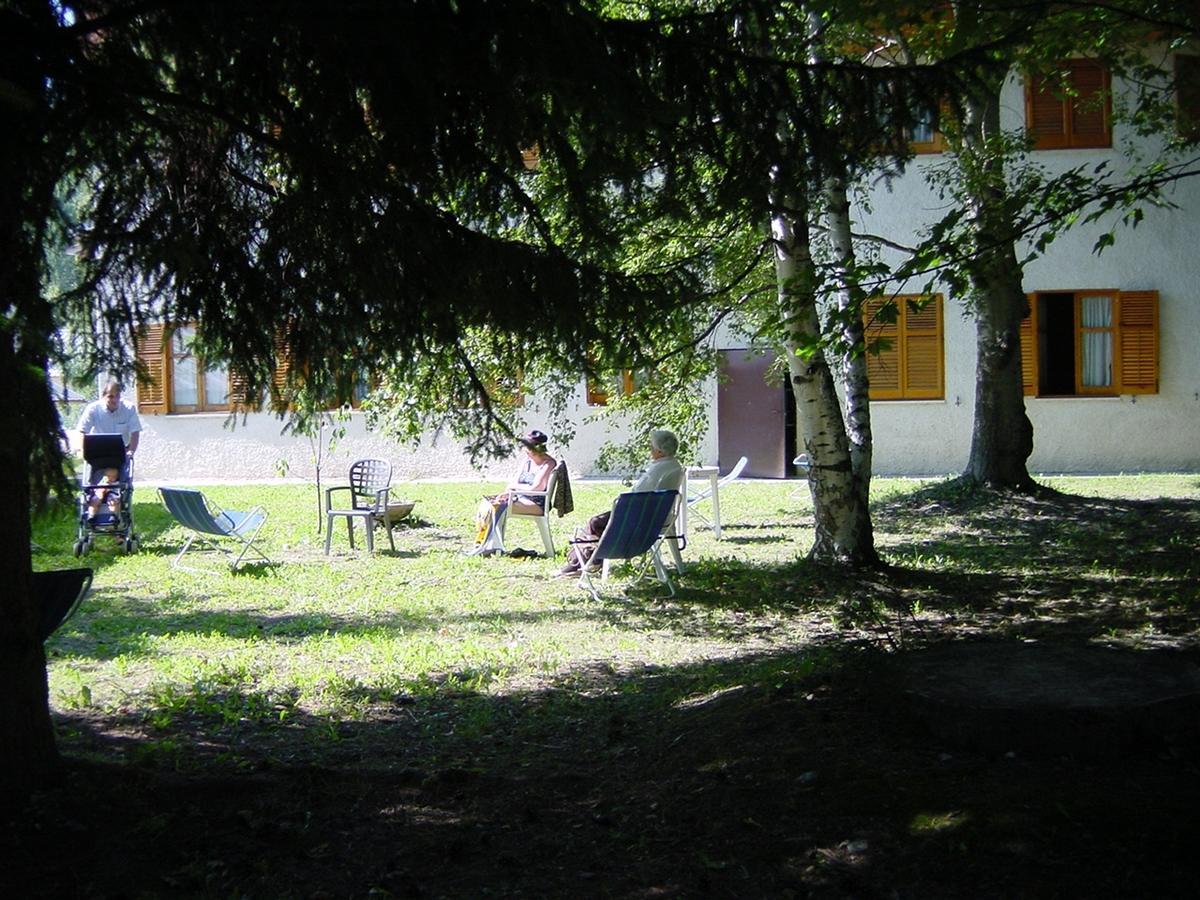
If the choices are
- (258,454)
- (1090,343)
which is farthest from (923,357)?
(258,454)

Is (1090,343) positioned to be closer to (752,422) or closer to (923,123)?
(752,422)

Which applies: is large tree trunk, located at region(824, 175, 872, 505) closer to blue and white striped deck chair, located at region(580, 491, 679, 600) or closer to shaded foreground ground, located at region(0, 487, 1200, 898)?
blue and white striped deck chair, located at region(580, 491, 679, 600)

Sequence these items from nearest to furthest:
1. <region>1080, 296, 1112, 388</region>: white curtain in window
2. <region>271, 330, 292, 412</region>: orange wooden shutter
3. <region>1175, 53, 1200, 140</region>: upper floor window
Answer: <region>271, 330, 292, 412</region>: orange wooden shutter, <region>1175, 53, 1200, 140</region>: upper floor window, <region>1080, 296, 1112, 388</region>: white curtain in window

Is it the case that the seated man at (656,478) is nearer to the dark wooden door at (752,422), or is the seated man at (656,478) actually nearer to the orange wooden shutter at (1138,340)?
the dark wooden door at (752,422)

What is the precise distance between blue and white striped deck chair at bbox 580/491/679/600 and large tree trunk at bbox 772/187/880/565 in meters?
1.18

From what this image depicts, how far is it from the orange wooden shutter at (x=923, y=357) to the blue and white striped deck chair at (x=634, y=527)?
10685 millimetres

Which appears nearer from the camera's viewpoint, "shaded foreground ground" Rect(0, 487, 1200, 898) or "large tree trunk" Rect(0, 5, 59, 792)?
"shaded foreground ground" Rect(0, 487, 1200, 898)

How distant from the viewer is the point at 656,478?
10742 mm

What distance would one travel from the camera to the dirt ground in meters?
3.79

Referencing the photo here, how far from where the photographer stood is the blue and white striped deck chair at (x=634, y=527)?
9589 mm

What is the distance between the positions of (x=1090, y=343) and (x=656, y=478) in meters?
11.7

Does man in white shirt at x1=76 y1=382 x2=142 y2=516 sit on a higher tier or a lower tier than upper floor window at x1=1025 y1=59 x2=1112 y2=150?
lower

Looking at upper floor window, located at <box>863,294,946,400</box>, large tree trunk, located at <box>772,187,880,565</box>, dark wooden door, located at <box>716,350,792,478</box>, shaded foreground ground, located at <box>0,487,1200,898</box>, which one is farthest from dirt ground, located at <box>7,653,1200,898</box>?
dark wooden door, located at <box>716,350,792,478</box>

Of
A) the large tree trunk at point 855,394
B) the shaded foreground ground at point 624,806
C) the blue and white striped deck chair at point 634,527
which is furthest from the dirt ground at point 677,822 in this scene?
the large tree trunk at point 855,394
